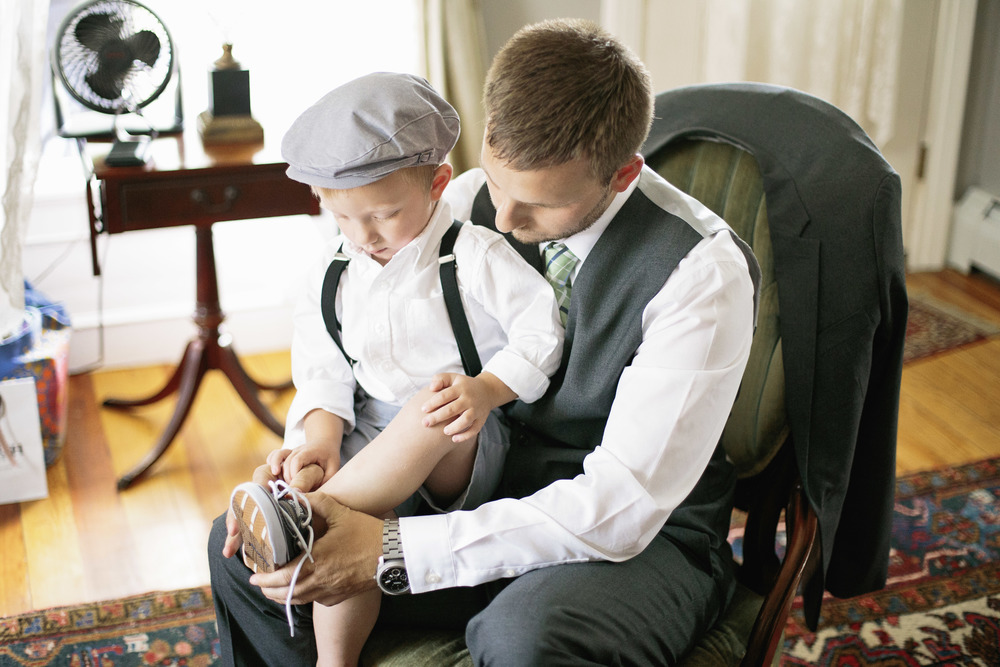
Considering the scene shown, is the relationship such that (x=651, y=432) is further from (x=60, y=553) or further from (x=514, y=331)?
(x=60, y=553)

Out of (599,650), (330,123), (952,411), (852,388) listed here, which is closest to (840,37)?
(952,411)

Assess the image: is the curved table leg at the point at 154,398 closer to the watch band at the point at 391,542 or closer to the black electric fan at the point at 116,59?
the black electric fan at the point at 116,59

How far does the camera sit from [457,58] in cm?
278

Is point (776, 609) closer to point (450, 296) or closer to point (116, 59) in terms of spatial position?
point (450, 296)

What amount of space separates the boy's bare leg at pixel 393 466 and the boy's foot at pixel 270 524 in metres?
0.08

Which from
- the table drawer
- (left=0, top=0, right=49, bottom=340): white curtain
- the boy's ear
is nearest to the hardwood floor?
(left=0, top=0, right=49, bottom=340): white curtain

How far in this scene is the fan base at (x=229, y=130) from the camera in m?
2.27

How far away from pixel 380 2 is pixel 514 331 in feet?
5.89

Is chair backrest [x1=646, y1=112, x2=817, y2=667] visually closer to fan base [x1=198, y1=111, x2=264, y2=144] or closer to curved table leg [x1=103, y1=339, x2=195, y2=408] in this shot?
fan base [x1=198, y1=111, x2=264, y2=144]

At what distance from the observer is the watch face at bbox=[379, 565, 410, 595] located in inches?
46.0

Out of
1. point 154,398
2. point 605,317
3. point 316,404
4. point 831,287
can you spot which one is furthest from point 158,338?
point 831,287

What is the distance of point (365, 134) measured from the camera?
1.23m

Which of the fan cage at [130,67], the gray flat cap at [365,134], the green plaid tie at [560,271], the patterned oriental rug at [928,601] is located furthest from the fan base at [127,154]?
the patterned oriental rug at [928,601]

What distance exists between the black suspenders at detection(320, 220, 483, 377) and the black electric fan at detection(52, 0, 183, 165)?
0.90 meters
